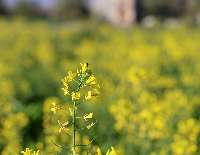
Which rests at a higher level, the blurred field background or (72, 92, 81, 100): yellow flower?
(72, 92, 81, 100): yellow flower

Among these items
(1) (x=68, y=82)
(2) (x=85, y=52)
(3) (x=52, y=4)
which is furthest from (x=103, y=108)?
(3) (x=52, y=4)

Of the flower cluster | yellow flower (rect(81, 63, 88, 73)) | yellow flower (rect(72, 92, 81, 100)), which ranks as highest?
yellow flower (rect(81, 63, 88, 73))

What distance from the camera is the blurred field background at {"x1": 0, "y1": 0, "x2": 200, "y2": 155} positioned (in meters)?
5.61

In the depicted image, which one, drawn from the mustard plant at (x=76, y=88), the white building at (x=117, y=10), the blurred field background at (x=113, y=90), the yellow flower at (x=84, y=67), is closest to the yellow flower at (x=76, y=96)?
the mustard plant at (x=76, y=88)

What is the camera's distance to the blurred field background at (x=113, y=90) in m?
5.61

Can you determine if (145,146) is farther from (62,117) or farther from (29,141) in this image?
(29,141)

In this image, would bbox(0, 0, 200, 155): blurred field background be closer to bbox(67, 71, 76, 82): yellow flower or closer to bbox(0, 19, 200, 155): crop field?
bbox(0, 19, 200, 155): crop field

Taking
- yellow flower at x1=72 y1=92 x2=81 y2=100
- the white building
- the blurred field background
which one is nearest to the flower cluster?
yellow flower at x1=72 y1=92 x2=81 y2=100

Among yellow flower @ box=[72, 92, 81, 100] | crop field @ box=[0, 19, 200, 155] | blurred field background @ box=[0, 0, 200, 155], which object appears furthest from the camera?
Result: blurred field background @ box=[0, 0, 200, 155]

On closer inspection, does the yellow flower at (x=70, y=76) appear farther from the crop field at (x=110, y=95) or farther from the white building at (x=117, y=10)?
the white building at (x=117, y=10)

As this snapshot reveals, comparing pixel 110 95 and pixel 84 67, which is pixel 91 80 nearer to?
pixel 84 67

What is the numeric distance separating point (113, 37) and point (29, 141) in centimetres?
1119

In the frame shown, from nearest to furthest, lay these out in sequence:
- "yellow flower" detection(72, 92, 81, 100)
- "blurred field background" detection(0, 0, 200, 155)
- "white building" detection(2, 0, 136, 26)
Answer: "yellow flower" detection(72, 92, 81, 100)
"blurred field background" detection(0, 0, 200, 155)
"white building" detection(2, 0, 136, 26)

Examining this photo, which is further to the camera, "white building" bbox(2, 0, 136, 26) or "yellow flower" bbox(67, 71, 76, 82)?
"white building" bbox(2, 0, 136, 26)
